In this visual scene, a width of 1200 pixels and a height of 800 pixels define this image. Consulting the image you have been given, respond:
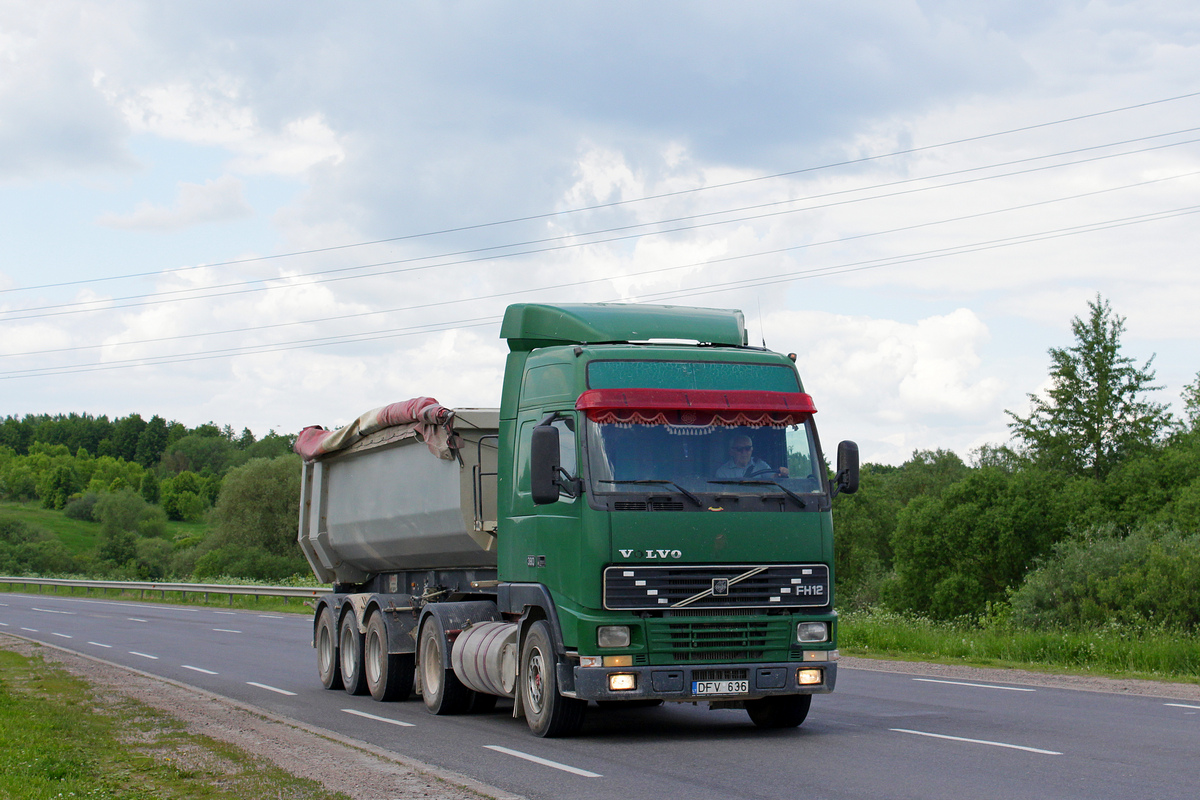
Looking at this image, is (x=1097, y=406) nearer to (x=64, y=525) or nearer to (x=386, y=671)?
(x=386, y=671)

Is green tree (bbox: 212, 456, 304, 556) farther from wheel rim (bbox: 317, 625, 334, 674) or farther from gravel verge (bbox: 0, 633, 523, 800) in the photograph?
gravel verge (bbox: 0, 633, 523, 800)

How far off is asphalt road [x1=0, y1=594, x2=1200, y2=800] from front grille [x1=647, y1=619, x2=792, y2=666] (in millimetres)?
768

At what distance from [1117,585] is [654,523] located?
32159mm

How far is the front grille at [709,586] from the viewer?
10602mm

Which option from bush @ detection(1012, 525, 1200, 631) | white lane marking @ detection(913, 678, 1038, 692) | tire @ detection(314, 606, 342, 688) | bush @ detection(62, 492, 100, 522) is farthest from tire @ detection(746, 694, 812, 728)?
bush @ detection(62, 492, 100, 522)

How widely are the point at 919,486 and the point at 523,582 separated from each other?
94.8m

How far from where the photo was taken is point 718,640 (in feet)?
35.4

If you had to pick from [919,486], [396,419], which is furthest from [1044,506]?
[396,419]

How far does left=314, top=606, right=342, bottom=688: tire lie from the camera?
17.4m

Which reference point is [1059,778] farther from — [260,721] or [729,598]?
[260,721]

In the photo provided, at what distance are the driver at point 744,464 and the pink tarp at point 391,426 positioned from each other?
12.9 feet

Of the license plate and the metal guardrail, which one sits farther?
the metal guardrail

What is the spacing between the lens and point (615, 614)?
10609 mm

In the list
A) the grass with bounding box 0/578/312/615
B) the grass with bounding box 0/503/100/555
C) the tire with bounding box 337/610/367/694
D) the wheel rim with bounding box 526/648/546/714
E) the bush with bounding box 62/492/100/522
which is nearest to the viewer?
the wheel rim with bounding box 526/648/546/714
